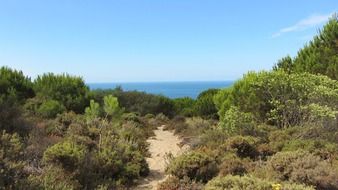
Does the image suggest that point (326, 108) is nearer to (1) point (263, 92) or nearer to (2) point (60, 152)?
(1) point (263, 92)

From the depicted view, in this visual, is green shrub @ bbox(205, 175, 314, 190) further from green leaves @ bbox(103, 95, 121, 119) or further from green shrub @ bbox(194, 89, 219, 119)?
green shrub @ bbox(194, 89, 219, 119)

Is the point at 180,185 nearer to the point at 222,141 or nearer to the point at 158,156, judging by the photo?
the point at 222,141

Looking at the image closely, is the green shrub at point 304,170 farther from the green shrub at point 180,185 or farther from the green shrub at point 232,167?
the green shrub at point 180,185

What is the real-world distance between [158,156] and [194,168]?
3830 millimetres

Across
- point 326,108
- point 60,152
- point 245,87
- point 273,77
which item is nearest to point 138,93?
point 245,87

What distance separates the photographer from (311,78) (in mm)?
12438

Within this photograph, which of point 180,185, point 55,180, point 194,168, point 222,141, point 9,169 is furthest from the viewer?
point 222,141

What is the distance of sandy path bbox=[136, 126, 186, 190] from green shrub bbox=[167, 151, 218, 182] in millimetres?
586

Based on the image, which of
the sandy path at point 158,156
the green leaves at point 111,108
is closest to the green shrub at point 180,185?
the sandy path at point 158,156

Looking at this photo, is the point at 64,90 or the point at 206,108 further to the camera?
the point at 206,108

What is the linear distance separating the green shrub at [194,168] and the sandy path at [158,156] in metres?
0.59

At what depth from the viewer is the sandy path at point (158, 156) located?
27.7ft

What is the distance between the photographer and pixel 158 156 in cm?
1166

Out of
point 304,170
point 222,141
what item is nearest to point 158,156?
point 222,141
